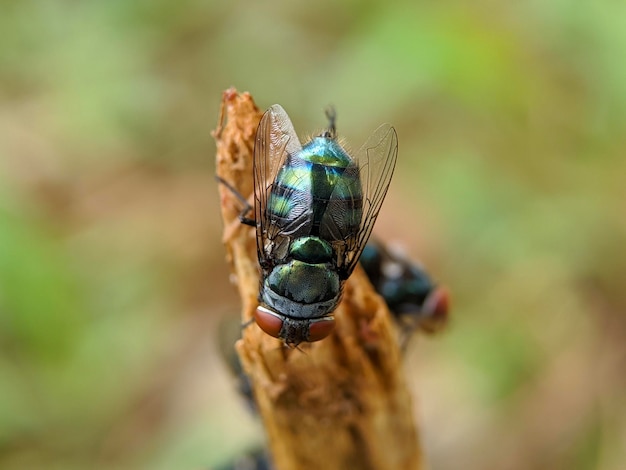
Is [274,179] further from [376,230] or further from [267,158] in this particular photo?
[376,230]

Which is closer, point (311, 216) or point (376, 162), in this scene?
point (311, 216)

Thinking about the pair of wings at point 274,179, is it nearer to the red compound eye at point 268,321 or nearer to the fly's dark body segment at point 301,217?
the fly's dark body segment at point 301,217

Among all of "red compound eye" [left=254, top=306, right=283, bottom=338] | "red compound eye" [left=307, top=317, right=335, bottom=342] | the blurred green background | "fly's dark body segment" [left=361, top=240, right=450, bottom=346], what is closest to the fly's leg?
"red compound eye" [left=254, top=306, right=283, bottom=338]

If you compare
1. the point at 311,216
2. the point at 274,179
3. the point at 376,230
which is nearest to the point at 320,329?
the point at 311,216

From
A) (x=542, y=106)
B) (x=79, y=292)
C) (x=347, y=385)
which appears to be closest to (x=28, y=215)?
(x=79, y=292)

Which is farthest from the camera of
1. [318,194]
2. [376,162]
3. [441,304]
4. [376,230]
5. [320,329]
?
[376,230]

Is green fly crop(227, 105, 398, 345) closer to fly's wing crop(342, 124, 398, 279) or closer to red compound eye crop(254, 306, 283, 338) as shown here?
red compound eye crop(254, 306, 283, 338)

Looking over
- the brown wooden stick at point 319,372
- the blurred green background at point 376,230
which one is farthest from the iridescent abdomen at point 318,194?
the blurred green background at point 376,230
